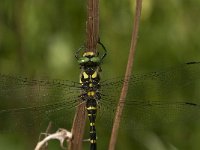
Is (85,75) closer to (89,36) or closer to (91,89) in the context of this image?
(91,89)

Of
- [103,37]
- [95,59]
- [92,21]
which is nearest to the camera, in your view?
[92,21]

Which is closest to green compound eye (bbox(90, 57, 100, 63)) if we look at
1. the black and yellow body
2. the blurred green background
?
the black and yellow body

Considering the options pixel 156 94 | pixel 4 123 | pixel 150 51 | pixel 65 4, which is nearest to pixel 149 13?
pixel 150 51

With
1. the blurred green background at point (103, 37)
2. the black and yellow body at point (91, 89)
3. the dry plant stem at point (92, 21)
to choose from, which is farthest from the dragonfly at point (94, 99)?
the blurred green background at point (103, 37)

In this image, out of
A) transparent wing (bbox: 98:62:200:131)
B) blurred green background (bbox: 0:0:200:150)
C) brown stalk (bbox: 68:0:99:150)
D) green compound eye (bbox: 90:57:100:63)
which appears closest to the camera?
brown stalk (bbox: 68:0:99:150)

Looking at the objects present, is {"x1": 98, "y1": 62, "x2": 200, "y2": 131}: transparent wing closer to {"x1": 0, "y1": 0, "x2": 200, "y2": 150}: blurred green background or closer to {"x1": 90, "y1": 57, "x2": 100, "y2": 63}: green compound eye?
{"x1": 90, "y1": 57, "x2": 100, "y2": 63}: green compound eye

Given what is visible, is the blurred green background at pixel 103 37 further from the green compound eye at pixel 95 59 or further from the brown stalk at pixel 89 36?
the brown stalk at pixel 89 36

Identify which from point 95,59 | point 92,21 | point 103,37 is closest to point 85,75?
point 95,59
